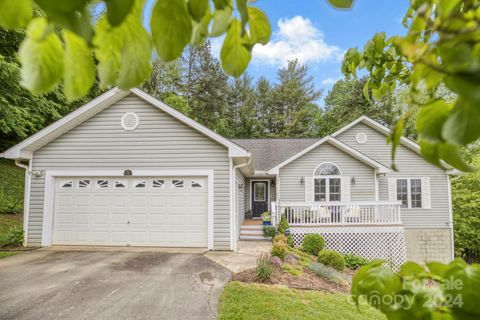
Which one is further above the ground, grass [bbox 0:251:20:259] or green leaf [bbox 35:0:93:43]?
green leaf [bbox 35:0:93:43]

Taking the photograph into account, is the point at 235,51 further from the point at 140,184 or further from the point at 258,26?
the point at 140,184

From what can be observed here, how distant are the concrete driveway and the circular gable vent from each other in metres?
4.01

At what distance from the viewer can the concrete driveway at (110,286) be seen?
454 cm

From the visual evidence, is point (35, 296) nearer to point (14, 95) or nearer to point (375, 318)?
point (375, 318)

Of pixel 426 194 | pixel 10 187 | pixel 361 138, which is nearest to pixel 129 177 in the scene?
pixel 10 187

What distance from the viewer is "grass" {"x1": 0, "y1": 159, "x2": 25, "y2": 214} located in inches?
553

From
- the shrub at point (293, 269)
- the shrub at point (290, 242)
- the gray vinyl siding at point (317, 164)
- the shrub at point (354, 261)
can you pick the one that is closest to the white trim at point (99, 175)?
the shrub at point (293, 269)

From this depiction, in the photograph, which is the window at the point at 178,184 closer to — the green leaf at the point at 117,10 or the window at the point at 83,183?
the window at the point at 83,183

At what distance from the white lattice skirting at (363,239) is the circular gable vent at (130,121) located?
6.95m

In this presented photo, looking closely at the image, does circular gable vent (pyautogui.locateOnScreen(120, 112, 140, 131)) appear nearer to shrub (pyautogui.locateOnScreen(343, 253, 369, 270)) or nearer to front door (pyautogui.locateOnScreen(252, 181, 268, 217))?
front door (pyautogui.locateOnScreen(252, 181, 268, 217))

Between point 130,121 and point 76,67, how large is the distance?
9.83m

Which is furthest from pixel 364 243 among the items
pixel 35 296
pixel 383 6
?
pixel 383 6

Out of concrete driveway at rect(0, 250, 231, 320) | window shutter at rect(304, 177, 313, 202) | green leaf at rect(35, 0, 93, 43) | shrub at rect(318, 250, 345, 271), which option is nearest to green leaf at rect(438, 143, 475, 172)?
green leaf at rect(35, 0, 93, 43)

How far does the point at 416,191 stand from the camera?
14234 mm
